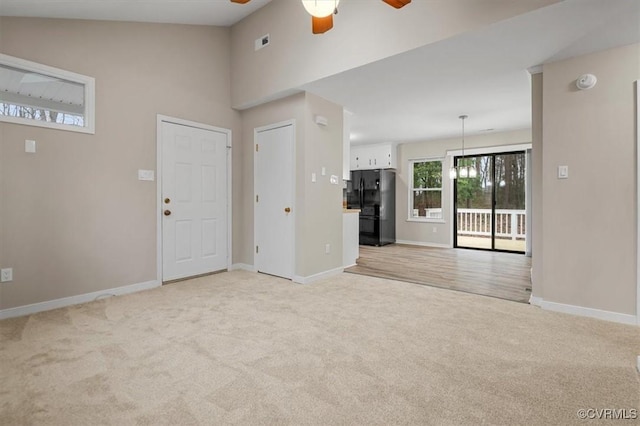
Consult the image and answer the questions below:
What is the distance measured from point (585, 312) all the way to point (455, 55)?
2.59 m

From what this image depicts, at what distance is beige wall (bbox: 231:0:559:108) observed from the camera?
8.44 feet

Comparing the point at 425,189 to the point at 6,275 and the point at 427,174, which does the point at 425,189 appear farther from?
the point at 6,275

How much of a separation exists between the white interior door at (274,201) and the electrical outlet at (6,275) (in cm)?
253

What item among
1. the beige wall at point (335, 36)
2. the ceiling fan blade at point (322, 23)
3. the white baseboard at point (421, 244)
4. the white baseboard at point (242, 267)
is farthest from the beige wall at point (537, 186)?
the white baseboard at point (421, 244)

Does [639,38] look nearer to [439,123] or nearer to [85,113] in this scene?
[439,123]

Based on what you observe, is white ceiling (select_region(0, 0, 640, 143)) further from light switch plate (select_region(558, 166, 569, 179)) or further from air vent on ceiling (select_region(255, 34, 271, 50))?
light switch plate (select_region(558, 166, 569, 179))

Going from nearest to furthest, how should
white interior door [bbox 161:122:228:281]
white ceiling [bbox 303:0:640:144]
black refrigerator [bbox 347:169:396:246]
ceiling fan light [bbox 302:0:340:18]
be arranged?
ceiling fan light [bbox 302:0:340:18] < white ceiling [bbox 303:0:640:144] < white interior door [bbox 161:122:228:281] < black refrigerator [bbox 347:169:396:246]

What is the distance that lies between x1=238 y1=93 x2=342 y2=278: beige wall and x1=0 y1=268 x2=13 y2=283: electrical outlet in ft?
8.20

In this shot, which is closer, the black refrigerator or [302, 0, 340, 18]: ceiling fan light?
[302, 0, 340, 18]: ceiling fan light

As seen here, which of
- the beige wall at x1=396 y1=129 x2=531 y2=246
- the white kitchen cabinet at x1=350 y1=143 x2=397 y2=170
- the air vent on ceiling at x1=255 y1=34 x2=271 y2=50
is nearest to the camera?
the air vent on ceiling at x1=255 y1=34 x2=271 y2=50

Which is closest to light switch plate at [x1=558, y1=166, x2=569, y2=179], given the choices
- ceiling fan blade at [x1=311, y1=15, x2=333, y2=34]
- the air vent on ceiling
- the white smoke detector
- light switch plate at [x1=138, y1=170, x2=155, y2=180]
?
the white smoke detector

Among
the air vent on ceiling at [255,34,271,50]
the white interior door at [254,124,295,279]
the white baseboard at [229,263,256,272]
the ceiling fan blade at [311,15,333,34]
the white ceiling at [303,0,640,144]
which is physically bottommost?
the white baseboard at [229,263,256,272]

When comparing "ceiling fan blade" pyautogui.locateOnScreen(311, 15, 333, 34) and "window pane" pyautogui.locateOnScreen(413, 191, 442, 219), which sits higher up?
"ceiling fan blade" pyautogui.locateOnScreen(311, 15, 333, 34)

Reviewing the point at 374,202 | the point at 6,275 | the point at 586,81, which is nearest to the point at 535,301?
the point at 586,81
